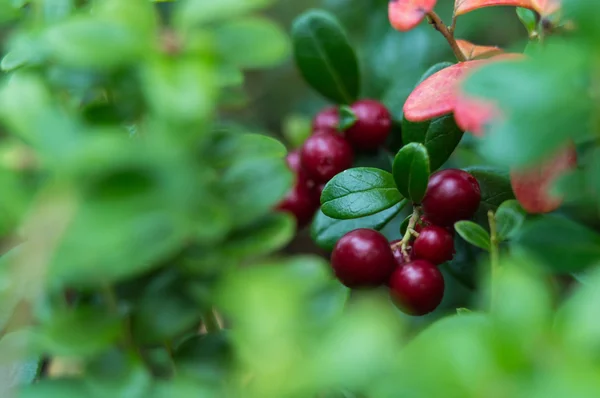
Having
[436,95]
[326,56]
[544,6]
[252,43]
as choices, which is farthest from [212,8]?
[326,56]

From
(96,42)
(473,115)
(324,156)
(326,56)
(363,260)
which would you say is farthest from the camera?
(326,56)

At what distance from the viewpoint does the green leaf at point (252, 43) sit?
374 mm

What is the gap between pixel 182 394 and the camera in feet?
1.12

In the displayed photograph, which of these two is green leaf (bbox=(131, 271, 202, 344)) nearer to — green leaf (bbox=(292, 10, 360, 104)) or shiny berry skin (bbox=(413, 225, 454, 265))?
shiny berry skin (bbox=(413, 225, 454, 265))

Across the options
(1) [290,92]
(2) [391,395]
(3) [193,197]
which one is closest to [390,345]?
(2) [391,395]

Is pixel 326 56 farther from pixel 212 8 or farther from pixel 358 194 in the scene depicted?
pixel 212 8

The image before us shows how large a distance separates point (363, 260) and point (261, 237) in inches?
7.4

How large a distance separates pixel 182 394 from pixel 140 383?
0.05 metres

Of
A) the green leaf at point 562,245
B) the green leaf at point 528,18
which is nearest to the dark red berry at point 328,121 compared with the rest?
the green leaf at point 528,18

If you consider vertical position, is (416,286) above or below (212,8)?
below

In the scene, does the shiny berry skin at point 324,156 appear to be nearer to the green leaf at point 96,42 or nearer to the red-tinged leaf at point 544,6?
the red-tinged leaf at point 544,6

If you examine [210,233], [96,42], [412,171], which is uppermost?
[96,42]

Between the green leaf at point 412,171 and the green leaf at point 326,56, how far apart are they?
9.7 inches

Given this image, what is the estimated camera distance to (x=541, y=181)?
0.52 metres
